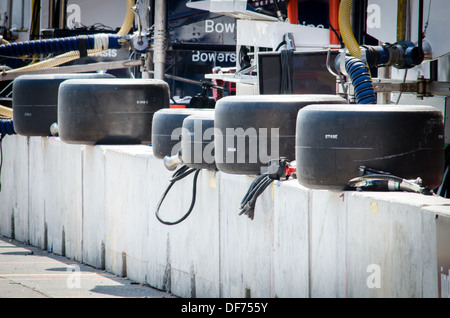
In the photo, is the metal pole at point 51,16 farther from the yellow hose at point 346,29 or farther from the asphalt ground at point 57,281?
the yellow hose at point 346,29

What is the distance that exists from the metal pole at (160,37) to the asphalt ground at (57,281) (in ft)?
12.7

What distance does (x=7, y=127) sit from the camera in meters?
12.2

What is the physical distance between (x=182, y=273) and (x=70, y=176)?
292 cm

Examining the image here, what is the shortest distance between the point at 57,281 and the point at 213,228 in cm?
200

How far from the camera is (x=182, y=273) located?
25.6 ft

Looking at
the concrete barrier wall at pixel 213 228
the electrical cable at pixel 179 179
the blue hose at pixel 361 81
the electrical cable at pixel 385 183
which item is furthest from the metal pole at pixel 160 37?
the electrical cable at pixel 385 183

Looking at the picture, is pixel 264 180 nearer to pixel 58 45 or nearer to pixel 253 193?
pixel 253 193

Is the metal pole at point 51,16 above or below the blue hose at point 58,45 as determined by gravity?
above

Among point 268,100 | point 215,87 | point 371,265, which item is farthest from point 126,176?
point 215,87

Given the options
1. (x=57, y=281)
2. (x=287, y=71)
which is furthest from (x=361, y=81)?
(x=287, y=71)

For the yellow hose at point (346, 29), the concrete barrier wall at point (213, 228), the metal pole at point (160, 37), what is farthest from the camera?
the metal pole at point (160, 37)

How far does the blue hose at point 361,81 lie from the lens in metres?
7.13

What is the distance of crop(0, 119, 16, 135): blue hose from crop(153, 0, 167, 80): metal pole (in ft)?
7.59

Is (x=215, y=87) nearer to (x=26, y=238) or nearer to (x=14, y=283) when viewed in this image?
(x=26, y=238)
